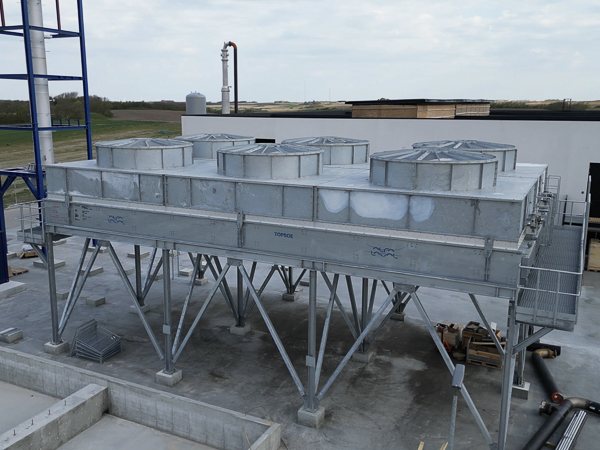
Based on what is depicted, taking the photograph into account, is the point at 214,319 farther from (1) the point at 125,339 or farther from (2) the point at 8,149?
(2) the point at 8,149

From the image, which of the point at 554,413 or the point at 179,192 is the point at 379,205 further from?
the point at 554,413

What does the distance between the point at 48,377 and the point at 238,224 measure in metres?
7.20

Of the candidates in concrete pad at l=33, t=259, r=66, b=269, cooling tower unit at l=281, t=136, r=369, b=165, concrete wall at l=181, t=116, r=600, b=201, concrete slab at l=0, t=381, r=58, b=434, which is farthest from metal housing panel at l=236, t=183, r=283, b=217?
concrete wall at l=181, t=116, r=600, b=201

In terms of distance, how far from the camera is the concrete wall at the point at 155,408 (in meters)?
13.0

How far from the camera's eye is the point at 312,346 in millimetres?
13898

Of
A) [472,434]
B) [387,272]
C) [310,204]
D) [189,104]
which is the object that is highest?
[189,104]

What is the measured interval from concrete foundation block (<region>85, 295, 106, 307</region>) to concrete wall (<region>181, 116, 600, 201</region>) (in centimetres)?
1656

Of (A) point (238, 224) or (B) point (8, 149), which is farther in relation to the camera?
(B) point (8, 149)

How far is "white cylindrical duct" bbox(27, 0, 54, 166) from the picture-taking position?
24453mm

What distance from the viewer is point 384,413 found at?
14.6m

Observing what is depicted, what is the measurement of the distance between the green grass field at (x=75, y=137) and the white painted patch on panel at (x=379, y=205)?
4693cm

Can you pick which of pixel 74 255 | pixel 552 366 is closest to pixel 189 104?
pixel 74 255

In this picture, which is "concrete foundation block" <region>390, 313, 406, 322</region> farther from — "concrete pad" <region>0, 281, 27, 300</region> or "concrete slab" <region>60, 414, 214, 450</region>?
"concrete pad" <region>0, 281, 27, 300</region>

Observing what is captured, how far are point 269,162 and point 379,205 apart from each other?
138 inches
